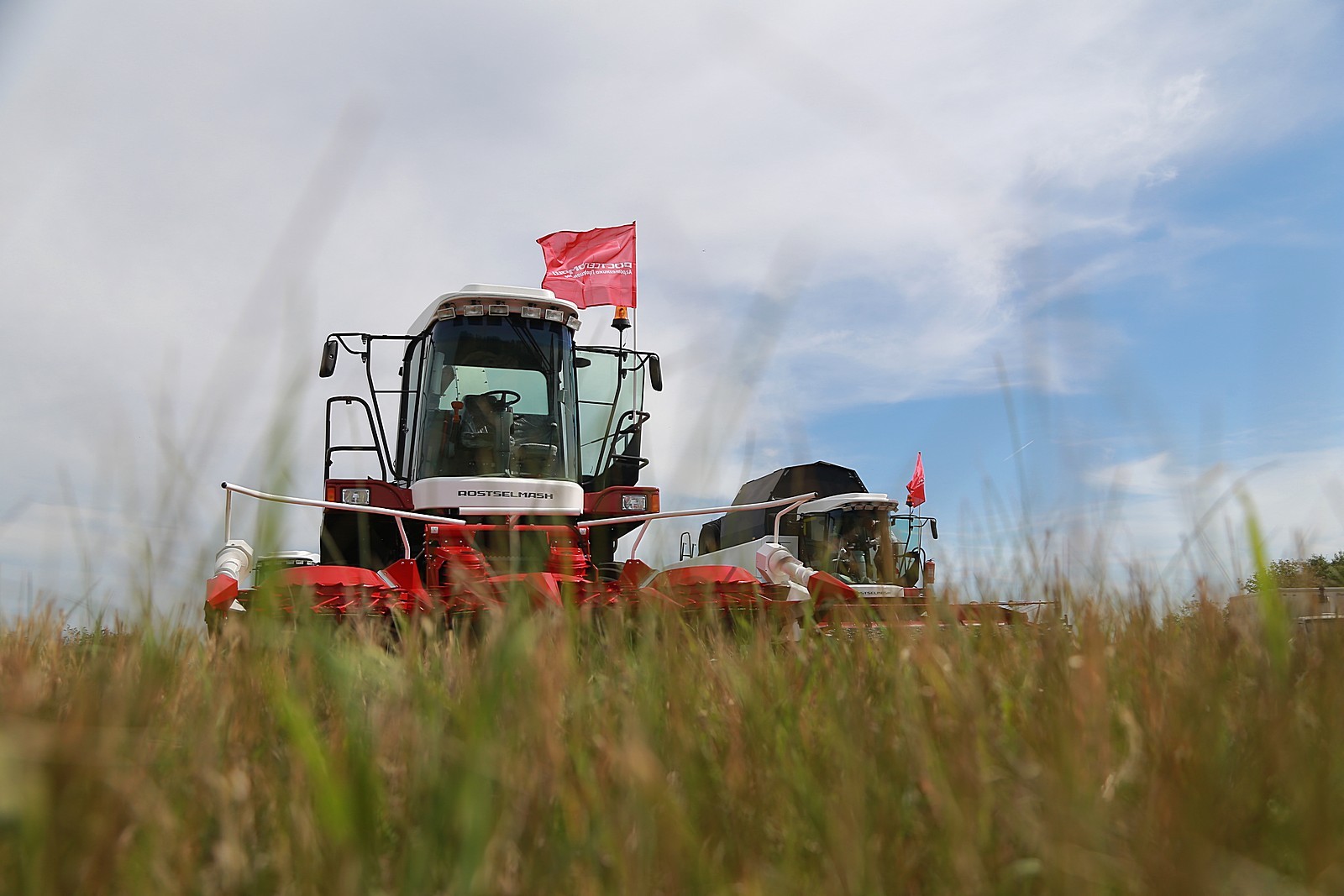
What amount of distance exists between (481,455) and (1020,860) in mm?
6574

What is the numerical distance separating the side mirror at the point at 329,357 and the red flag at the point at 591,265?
707 centimetres

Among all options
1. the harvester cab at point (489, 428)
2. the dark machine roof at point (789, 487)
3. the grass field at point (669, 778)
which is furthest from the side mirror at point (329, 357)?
the dark machine roof at point (789, 487)

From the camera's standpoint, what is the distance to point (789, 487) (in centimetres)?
2252

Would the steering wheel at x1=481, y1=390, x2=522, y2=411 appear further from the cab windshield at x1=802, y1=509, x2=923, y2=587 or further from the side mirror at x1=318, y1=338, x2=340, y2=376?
the cab windshield at x1=802, y1=509, x2=923, y2=587

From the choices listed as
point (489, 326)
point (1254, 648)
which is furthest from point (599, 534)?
point (1254, 648)

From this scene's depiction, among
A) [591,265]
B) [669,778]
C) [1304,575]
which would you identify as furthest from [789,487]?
[669,778]

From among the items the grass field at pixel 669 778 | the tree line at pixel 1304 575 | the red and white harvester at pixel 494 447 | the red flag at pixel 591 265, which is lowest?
the grass field at pixel 669 778

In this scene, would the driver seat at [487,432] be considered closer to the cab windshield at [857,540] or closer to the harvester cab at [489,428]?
the harvester cab at [489,428]

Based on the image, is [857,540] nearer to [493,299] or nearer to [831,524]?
[831,524]

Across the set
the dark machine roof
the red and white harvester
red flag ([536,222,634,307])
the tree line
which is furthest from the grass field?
the dark machine roof

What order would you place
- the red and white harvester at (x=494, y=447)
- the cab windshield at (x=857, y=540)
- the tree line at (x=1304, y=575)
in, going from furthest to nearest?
the cab windshield at (x=857, y=540), the red and white harvester at (x=494, y=447), the tree line at (x=1304, y=575)

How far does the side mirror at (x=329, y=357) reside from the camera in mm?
7362

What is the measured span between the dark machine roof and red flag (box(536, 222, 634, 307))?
8.82 metres

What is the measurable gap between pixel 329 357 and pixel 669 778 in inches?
261
